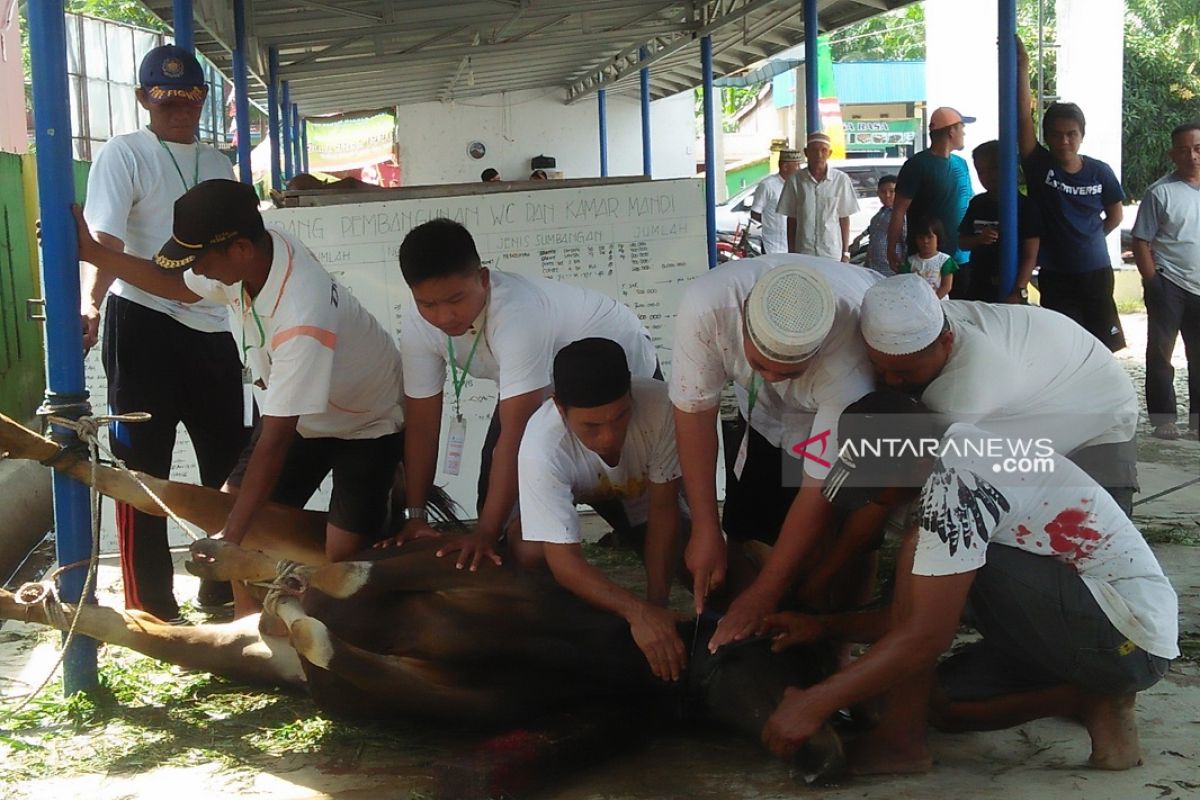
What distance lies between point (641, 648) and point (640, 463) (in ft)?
2.07

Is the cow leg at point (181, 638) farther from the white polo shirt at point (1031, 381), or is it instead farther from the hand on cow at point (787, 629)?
the white polo shirt at point (1031, 381)

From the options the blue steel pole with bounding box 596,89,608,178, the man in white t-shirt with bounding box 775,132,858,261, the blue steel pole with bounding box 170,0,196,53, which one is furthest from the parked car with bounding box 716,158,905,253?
the blue steel pole with bounding box 170,0,196,53

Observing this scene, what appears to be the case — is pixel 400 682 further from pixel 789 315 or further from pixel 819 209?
pixel 819 209

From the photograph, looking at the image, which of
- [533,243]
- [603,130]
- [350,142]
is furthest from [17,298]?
[350,142]

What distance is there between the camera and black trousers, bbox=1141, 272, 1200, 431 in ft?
24.7

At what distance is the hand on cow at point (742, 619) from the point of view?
3.16 m

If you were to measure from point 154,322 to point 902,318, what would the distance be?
99.4 inches

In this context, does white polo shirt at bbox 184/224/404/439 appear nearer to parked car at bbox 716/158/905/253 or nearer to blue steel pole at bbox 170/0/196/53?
blue steel pole at bbox 170/0/196/53

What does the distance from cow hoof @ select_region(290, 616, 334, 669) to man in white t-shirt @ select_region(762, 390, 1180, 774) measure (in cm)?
108

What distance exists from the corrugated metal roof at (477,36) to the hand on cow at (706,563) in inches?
228

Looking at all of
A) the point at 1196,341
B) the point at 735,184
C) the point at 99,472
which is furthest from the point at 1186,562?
the point at 735,184

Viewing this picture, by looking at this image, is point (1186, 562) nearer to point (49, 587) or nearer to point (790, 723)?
point (790, 723)

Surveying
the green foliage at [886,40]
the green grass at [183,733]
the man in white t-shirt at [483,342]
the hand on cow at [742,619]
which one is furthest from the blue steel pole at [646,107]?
the green foliage at [886,40]

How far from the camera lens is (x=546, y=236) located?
6293mm
